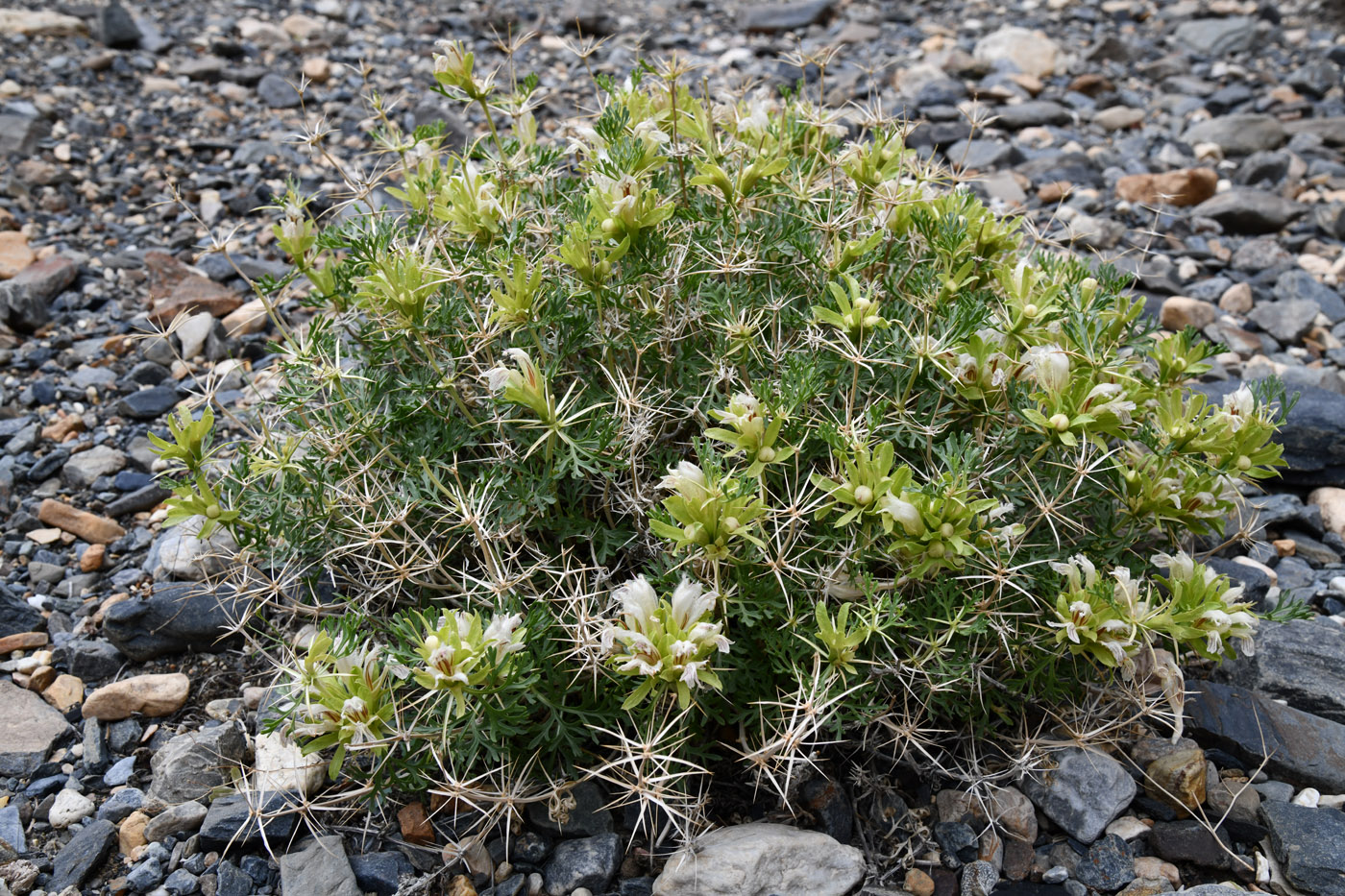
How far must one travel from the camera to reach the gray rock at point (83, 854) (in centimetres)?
295

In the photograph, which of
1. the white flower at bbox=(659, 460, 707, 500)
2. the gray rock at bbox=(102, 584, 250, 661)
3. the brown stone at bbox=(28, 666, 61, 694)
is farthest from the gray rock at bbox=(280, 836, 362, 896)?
the white flower at bbox=(659, 460, 707, 500)

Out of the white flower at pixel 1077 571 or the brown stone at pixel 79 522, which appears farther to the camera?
the brown stone at pixel 79 522

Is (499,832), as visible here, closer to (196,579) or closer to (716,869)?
(716,869)

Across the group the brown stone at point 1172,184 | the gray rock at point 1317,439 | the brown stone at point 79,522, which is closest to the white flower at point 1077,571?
the gray rock at point 1317,439

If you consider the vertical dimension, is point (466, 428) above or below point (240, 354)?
above

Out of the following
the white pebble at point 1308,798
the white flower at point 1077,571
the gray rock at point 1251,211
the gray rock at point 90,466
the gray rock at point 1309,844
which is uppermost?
the white flower at point 1077,571

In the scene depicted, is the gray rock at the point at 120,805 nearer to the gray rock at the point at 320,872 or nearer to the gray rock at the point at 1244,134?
the gray rock at the point at 320,872

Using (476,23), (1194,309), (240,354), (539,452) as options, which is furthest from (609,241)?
(476,23)

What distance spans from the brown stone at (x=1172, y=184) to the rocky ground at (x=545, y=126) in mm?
21

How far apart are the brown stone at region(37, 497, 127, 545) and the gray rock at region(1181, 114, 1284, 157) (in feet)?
23.2

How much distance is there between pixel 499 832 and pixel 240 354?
3078 millimetres

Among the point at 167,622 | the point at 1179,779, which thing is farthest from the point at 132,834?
the point at 1179,779

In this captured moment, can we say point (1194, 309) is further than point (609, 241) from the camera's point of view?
Yes

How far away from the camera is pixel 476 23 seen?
28.1 ft
